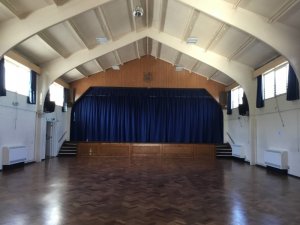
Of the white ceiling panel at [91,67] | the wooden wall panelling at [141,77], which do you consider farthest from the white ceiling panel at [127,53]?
the white ceiling panel at [91,67]

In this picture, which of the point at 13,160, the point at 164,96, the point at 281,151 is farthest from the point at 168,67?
the point at 13,160

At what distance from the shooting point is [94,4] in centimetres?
746

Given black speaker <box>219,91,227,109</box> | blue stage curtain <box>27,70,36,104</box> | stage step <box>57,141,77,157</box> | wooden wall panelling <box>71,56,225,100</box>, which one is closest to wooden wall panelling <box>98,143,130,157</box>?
stage step <box>57,141,77,157</box>

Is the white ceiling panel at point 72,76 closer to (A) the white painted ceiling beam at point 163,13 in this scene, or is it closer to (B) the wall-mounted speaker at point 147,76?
(B) the wall-mounted speaker at point 147,76

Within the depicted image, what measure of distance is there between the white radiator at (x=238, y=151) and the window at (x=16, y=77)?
900 cm

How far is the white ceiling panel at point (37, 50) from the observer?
9.05m

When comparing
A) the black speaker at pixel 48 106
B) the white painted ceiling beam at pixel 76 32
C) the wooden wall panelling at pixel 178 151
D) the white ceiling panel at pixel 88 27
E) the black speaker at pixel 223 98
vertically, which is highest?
the white ceiling panel at pixel 88 27

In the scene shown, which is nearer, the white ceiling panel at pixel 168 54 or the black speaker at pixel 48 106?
the black speaker at pixel 48 106

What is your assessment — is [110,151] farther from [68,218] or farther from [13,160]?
[68,218]

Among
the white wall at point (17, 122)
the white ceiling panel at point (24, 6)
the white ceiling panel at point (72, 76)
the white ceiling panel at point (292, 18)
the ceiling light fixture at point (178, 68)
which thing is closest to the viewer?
the white ceiling panel at point (292, 18)

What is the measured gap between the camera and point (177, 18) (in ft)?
31.0

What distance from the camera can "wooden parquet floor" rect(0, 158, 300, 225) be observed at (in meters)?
3.84

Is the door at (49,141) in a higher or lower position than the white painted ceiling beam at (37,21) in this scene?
lower

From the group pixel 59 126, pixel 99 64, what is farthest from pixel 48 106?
pixel 99 64
